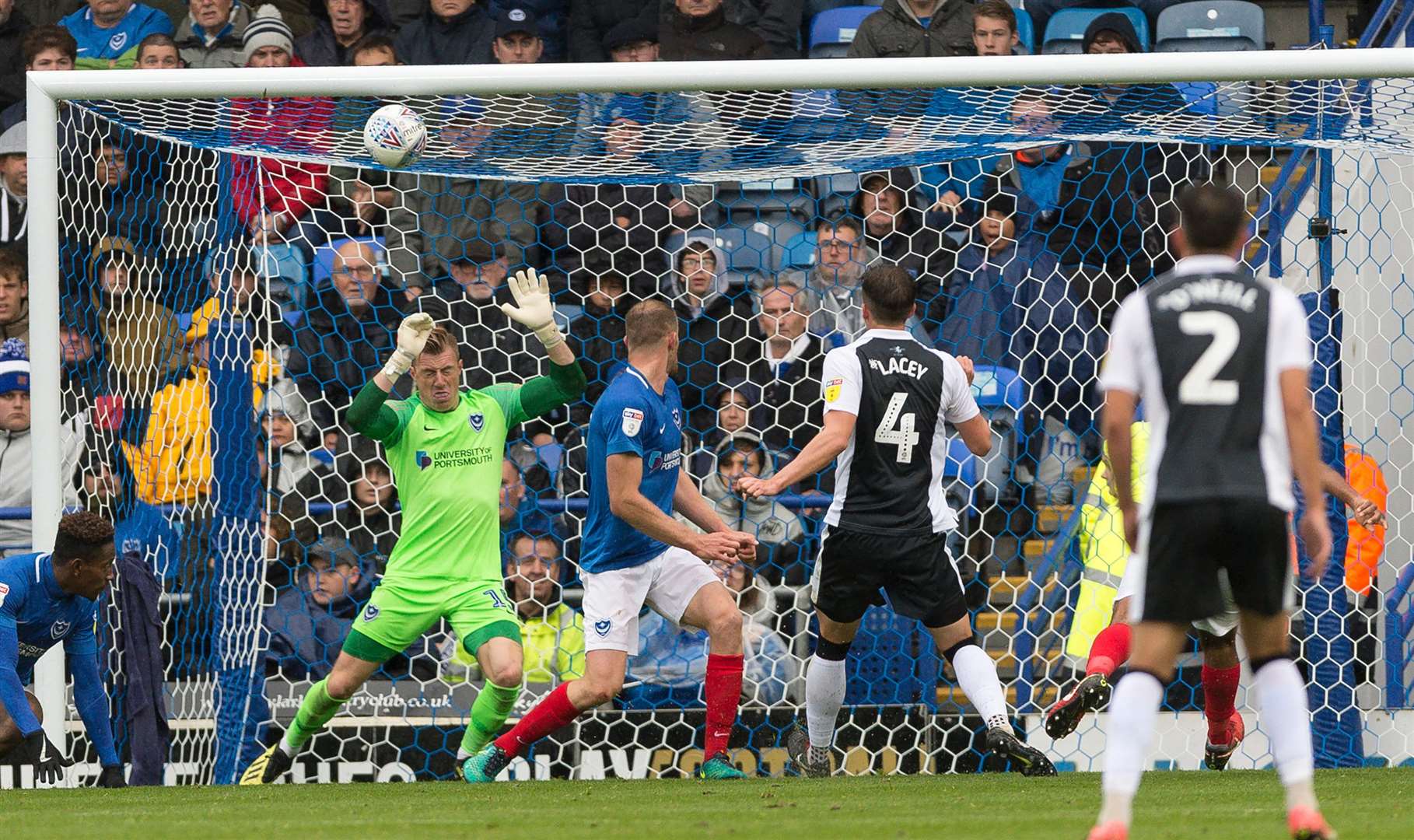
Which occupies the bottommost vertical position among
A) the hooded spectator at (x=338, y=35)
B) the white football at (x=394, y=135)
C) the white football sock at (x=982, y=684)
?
the white football sock at (x=982, y=684)

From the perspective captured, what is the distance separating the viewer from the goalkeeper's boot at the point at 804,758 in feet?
23.8

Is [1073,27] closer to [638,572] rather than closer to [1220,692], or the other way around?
[1220,692]

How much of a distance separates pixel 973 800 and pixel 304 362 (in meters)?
5.26

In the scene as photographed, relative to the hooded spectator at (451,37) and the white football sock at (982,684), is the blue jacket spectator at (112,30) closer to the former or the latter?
the hooded spectator at (451,37)

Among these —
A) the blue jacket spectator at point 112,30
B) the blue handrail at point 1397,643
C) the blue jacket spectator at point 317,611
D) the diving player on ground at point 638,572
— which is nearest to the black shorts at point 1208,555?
the diving player on ground at point 638,572

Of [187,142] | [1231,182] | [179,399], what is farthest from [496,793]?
[1231,182]

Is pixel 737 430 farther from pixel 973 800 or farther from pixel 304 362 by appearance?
pixel 973 800

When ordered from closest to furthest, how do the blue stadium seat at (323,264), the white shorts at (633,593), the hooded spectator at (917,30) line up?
the white shorts at (633,593) → the blue stadium seat at (323,264) → the hooded spectator at (917,30)

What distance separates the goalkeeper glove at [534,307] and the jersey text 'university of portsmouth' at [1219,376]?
11.5ft

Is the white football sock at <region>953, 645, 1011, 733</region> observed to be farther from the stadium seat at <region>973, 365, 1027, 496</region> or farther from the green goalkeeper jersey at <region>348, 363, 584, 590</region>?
the stadium seat at <region>973, 365, 1027, 496</region>

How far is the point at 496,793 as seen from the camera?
21.4 feet

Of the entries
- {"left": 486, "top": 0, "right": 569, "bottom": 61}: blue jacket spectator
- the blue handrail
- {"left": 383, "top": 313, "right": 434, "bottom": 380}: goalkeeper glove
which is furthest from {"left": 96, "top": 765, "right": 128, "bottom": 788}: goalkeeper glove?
the blue handrail

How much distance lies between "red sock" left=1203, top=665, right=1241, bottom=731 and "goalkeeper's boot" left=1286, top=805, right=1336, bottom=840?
3.04 metres

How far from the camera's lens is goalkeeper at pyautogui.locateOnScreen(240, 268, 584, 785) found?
7.18 meters
